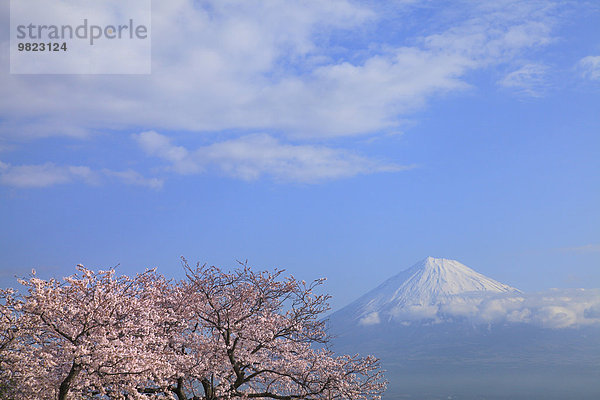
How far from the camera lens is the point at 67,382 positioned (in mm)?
11555

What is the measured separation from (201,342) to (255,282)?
2160 millimetres

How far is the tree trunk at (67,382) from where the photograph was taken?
A: 37.9 ft

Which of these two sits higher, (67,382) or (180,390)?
(67,382)

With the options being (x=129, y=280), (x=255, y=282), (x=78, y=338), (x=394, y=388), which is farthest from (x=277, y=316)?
(x=394, y=388)

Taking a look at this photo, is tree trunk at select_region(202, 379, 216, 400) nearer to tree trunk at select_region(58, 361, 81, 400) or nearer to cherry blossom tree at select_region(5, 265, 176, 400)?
cherry blossom tree at select_region(5, 265, 176, 400)

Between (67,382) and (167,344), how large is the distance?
3788mm

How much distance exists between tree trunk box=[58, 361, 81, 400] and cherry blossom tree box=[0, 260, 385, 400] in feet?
0.07

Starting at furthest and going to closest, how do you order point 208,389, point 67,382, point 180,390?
point 208,389
point 180,390
point 67,382

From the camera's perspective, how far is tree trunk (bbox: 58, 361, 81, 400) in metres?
11.5

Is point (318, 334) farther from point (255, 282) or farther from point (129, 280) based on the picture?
point (129, 280)

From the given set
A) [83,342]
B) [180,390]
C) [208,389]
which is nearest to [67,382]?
[83,342]

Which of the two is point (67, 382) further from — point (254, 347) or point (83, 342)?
point (254, 347)

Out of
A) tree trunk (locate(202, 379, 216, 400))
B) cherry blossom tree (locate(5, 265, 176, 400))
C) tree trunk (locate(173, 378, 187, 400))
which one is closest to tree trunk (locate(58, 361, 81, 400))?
cherry blossom tree (locate(5, 265, 176, 400))

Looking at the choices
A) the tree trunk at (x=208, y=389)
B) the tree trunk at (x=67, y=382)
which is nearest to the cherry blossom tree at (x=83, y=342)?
the tree trunk at (x=67, y=382)
